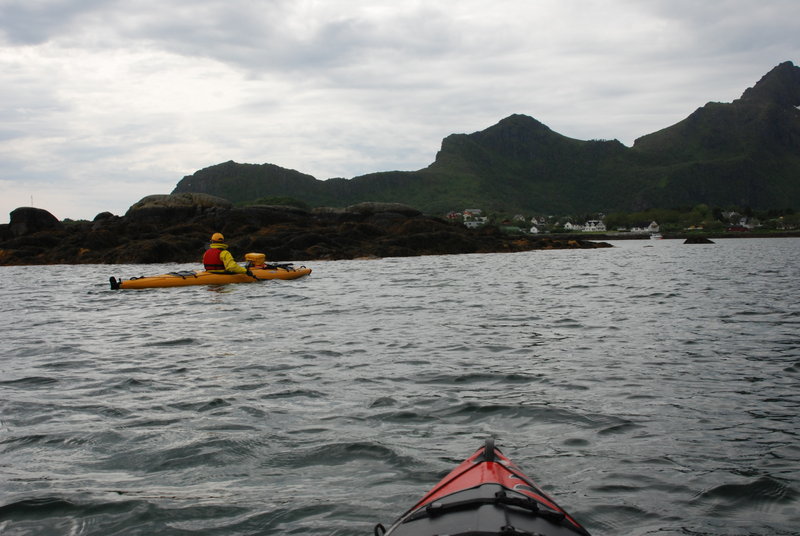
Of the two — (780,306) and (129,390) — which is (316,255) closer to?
(780,306)

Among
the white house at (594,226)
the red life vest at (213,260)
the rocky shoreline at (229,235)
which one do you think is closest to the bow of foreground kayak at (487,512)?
the red life vest at (213,260)

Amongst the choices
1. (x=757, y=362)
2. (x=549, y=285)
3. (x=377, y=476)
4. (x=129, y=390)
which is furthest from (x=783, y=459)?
(x=549, y=285)

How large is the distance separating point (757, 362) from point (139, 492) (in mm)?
8906

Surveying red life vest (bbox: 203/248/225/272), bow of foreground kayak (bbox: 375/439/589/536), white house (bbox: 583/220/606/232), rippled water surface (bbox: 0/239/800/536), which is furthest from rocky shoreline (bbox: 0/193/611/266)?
white house (bbox: 583/220/606/232)

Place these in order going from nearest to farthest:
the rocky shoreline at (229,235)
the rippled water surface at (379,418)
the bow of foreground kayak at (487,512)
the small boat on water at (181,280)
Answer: the bow of foreground kayak at (487,512), the rippled water surface at (379,418), the small boat on water at (181,280), the rocky shoreline at (229,235)

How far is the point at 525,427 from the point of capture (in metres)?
6.62

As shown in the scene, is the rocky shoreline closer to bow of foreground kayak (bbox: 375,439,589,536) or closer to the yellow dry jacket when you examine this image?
the yellow dry jacket

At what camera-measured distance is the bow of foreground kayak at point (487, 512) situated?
9.85 feet

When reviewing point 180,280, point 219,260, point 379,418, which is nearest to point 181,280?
point 180,280

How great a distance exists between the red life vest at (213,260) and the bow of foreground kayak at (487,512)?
67.4 feet

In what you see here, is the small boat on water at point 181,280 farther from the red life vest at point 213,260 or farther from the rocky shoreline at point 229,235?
the rocky shoreline at point 229,235

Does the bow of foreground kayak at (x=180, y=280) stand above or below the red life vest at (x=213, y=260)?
below

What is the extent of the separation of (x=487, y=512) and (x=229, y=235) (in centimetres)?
5038

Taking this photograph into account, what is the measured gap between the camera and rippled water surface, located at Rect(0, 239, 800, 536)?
15.5ft
